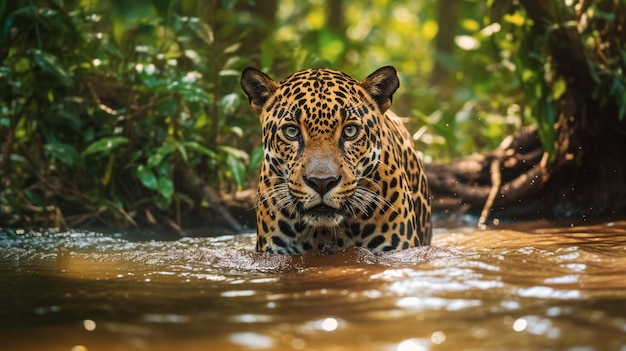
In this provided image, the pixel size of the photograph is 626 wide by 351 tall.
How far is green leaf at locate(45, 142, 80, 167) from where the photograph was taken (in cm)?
872

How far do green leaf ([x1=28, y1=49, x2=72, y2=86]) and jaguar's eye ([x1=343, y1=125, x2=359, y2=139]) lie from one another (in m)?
3.60

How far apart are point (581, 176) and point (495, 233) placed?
1754mm

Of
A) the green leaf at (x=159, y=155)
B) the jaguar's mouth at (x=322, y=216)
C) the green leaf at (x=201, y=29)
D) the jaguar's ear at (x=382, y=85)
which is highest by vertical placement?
the green leaf at (x=201, y=29)

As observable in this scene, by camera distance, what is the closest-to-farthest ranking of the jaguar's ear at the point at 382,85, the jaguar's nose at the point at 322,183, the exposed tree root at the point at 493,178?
the jaguar's nose at the point at 322,183, the jaguar's ear at the point at 382,85, the exposed tree root at the point at 493,178

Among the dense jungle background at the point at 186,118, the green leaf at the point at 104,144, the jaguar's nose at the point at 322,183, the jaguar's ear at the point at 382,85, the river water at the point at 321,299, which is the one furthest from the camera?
the dense jungle background at the point at 186,118

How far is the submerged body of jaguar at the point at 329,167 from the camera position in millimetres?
5926

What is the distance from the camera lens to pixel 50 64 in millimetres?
8578

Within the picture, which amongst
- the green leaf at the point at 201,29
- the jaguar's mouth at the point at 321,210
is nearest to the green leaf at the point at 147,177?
the green leaf at the point at 201,29

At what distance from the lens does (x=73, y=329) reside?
14.1ft

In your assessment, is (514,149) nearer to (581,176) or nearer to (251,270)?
(581,176)

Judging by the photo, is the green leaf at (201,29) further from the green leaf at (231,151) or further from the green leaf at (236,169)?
→ the green leaf at (236,169)

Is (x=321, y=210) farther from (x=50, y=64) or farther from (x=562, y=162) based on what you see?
(x=562, y=162)

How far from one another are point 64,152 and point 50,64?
0.86 metres

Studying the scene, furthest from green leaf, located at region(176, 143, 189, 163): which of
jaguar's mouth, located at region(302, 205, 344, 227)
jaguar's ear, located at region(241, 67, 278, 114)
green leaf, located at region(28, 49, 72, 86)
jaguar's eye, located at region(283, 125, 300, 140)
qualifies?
jaguar's mouth, located at region(302, 205, 344, 227)
